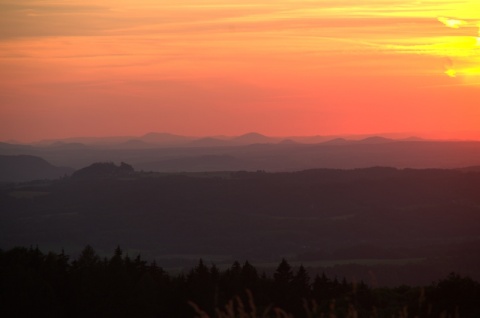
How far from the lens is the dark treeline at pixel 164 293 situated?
1086 inches

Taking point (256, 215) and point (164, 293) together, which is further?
point (256, 215)

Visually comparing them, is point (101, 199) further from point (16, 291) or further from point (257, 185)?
point (16, 291)

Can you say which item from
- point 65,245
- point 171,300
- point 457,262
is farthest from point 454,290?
point 65,245

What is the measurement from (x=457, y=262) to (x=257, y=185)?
77.9 meters

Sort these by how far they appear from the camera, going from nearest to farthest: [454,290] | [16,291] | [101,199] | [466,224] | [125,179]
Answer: [16,291]
[454,290]
[466,224]
[101,199]
[125,179]

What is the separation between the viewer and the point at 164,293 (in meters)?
31.4

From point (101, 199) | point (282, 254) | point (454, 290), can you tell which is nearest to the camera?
point (454, 290)

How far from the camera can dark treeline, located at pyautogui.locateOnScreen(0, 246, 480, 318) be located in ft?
90.5

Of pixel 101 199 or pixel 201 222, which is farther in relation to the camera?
pixel 101 199

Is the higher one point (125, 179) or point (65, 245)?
point (125, 179)

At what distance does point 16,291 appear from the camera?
27703 millimetres

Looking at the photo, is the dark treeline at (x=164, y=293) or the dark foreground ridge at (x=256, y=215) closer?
the dark treeline at (x=164, y=293)

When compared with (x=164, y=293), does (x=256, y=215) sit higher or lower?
higher

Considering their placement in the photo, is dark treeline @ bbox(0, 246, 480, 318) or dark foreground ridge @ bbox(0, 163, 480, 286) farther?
dark foreground ridge @ bbox(0, 163, 480, 286)
